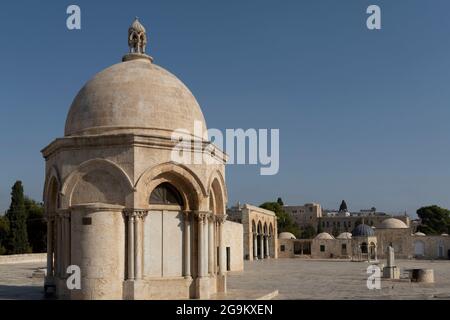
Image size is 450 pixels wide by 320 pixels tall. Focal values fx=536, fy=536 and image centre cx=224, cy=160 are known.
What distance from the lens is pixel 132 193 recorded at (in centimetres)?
1502

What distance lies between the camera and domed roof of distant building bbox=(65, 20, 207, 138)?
15859 mm

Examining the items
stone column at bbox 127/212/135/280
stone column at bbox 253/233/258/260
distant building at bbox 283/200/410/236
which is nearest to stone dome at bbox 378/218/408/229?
stone column at bbox 253/233/258/260

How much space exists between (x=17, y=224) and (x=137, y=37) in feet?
116

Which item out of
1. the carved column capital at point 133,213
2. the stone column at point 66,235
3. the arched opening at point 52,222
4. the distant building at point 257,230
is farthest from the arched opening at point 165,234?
the distant building at point 257,230

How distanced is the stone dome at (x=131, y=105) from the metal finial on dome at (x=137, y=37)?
4.31 ft

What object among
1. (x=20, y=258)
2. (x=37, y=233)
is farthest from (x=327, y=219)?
(x=20, y=258)

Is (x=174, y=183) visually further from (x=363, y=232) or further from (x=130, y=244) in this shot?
(x=363, y=232)

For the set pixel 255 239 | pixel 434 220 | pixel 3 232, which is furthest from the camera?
pixel 434 220

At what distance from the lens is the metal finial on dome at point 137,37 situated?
18188mm

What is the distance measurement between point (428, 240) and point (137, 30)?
52.4 metres

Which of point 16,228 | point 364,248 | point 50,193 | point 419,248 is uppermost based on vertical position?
point 50,193

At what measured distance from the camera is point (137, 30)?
18188 mm
